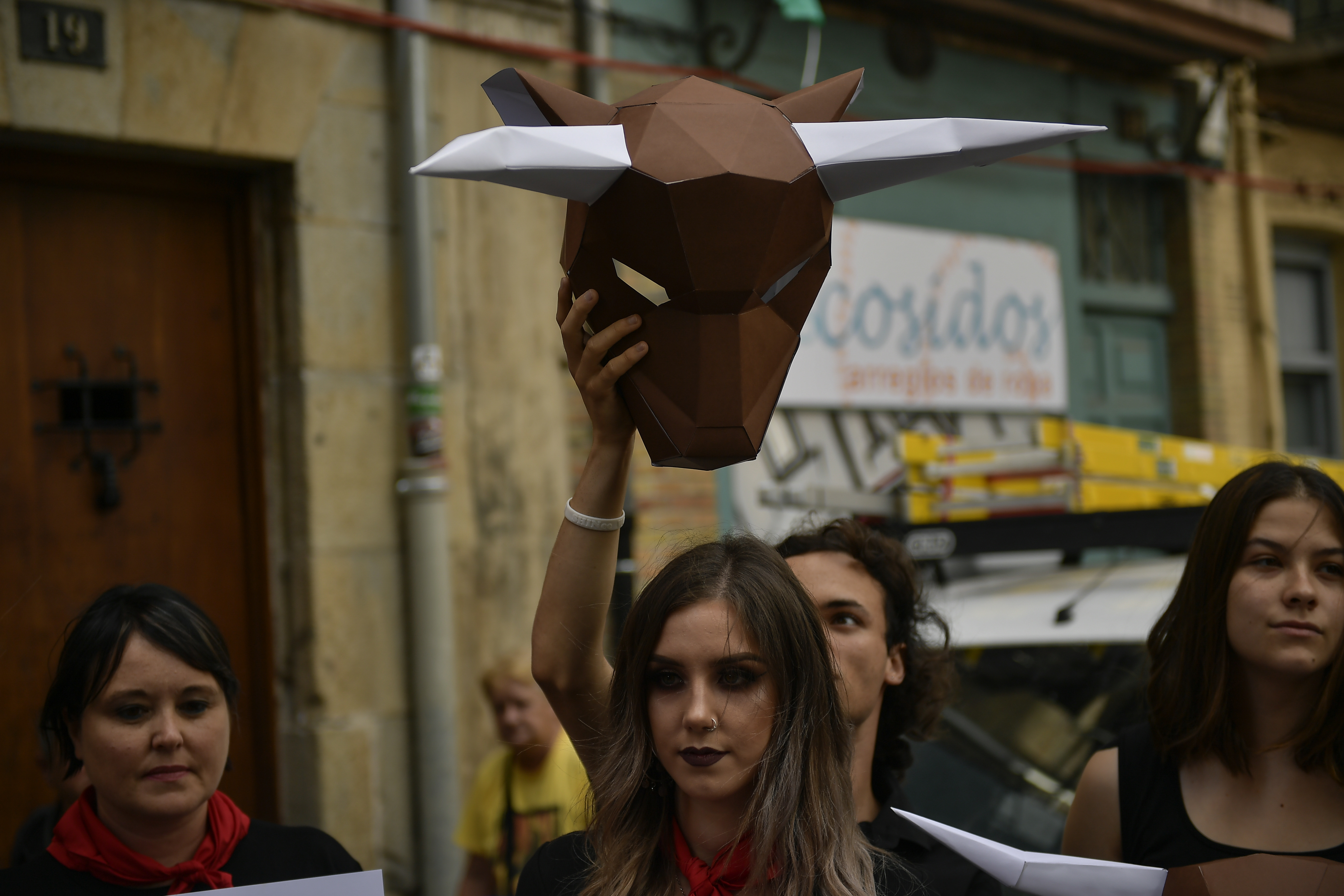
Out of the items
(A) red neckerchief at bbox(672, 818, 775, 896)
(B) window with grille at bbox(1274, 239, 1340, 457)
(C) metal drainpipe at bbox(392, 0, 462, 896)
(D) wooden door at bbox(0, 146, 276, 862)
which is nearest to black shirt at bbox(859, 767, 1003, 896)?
(A) red neckerchief at bbox(672, 818, 775, 896)

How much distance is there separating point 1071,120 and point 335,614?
586 centimetres

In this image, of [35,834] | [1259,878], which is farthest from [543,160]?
[35,834]

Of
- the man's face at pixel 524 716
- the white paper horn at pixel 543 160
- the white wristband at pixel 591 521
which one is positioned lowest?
the man's face at pixel 524 716

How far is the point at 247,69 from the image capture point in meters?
4.48

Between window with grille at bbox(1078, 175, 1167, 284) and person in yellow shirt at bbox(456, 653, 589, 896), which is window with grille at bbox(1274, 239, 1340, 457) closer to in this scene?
window with grille at bbox(1078, 175, 1167, 284)

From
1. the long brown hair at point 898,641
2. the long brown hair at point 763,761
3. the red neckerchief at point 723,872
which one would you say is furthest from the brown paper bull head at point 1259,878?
the long brown hair at point 898,641

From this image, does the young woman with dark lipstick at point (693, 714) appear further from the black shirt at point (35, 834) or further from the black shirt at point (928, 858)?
the black shirt at point (35, 834)

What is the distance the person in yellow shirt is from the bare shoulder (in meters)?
1.27

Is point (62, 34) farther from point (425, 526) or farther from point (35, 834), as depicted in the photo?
point (35, 834)

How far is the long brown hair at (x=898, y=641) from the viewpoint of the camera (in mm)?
2205

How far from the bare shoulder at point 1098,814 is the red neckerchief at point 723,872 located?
824mm

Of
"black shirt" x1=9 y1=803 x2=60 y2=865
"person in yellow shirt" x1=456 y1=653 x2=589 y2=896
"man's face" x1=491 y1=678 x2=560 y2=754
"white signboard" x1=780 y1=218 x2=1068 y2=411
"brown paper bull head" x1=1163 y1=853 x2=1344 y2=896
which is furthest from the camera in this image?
"white signboard" x1=780 y1=218 x2=1068 y2=411

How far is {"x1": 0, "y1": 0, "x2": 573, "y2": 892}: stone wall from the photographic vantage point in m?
4.41

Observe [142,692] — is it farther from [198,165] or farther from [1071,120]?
[1071,120]
